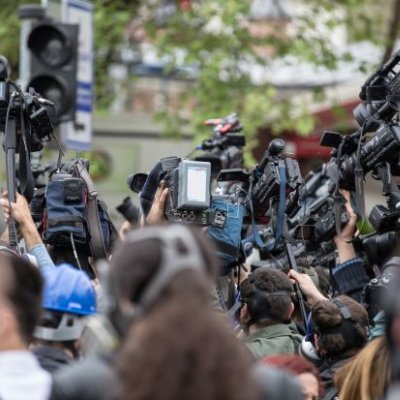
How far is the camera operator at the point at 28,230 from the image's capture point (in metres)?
5.48

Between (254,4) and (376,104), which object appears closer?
(376,104)

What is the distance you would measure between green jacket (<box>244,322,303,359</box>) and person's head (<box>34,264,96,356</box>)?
5.11ft

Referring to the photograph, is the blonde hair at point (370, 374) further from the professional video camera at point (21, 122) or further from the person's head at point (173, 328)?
the professional video camera at point (21, 122)

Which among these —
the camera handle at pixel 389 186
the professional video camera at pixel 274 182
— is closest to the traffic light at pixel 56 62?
the professional video camera at pixel 274 182

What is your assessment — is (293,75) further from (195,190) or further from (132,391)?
(132,391)

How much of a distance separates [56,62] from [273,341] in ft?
24.9

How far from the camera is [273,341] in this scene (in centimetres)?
562

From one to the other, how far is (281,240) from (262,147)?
53.6 feet

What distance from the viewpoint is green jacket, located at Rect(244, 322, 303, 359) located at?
5.52 meters

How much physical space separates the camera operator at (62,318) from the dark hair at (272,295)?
74.0 inches

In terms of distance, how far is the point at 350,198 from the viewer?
7500mm

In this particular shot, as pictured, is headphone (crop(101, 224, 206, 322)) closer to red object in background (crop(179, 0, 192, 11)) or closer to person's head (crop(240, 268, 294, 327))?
person's head (crop(240, 268, 294, 327))

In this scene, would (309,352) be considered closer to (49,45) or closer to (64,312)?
(64,312)

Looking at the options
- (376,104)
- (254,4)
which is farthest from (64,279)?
(254,4)
